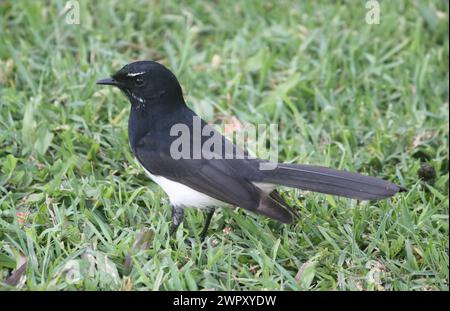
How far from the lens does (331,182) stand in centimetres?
472

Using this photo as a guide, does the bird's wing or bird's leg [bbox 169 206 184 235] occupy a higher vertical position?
the bird's wing

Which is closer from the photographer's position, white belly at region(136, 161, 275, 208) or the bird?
the bird

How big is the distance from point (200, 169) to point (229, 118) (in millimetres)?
1807

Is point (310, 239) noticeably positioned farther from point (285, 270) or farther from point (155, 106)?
point (155, 106)

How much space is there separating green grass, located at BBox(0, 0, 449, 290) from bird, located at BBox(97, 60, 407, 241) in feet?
0.95

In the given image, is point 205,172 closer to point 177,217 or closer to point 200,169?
point 200,169

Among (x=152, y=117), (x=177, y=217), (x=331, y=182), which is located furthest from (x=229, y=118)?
(x=331, y=182)

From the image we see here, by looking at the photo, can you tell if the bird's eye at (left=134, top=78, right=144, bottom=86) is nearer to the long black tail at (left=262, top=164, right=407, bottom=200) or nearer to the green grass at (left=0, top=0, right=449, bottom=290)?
the green grass at (left=0, top=0, right=449, bottom=290)

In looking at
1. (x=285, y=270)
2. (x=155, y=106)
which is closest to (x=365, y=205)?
(x=285, y=270)

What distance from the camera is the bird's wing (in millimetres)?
4727

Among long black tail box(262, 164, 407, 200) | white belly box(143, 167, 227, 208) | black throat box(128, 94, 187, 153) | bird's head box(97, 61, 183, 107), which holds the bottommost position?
white belly box(143, 167, 227, 208)

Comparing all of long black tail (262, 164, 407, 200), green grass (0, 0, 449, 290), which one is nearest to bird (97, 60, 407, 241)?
long black tail (262, 164, 407, 200)

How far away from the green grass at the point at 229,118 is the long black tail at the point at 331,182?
446mm

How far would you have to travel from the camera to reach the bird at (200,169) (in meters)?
4.68
